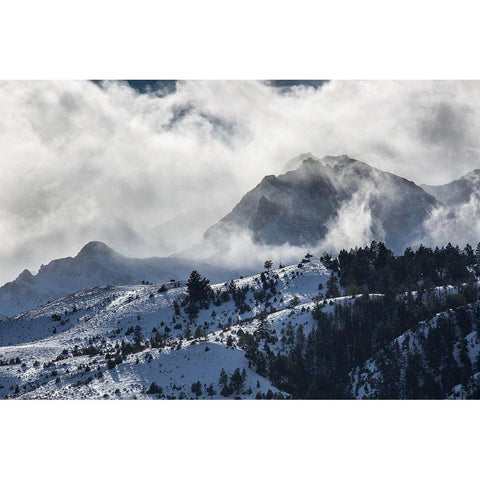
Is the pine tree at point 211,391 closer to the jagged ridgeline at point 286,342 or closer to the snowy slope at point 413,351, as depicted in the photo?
the jagged ridgeline at point 286,342

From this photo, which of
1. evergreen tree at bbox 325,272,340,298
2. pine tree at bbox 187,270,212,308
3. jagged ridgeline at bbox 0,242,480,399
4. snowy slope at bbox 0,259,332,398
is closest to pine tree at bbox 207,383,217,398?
jagged ridgeline at bbox 0,242,480,399

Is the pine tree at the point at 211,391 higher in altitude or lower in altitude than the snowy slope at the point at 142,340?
lower

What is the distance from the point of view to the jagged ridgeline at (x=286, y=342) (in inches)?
2292

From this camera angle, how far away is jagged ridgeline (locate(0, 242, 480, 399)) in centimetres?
5821

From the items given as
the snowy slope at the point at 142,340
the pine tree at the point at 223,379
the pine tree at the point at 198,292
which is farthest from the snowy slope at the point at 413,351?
the pine tree at the point at 198,292

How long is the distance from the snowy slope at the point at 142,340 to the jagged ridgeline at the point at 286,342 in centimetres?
22

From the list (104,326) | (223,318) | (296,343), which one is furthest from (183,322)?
(296,343)

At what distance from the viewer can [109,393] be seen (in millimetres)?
55031

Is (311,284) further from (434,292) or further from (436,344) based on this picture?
(436,344)

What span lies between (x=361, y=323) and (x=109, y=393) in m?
31.1

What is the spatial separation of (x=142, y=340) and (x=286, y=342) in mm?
27038

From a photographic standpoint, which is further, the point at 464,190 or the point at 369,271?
the point at 464,190

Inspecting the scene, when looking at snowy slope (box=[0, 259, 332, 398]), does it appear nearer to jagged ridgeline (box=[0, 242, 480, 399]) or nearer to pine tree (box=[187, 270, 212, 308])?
jagged ridgeline (box=[0, 242, 480, 399])

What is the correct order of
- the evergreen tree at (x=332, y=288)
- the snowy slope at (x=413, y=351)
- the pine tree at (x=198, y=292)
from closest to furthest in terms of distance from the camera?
the snowy slope at (x=413, y=351), the evergreen tree at (x=332, y=288), the pine tree at (x=198, y=292)
